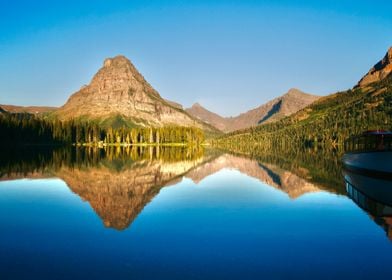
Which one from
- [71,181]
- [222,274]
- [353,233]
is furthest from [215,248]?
[71,181]

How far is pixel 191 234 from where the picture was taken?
24906 millimetres

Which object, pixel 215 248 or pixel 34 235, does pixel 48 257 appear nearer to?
pixel 34 235

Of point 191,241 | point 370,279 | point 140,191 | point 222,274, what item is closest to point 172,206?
point 140,191

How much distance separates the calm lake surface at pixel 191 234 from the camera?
1798cm

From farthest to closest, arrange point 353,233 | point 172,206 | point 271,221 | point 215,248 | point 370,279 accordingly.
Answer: point 172,206 → point 271,221 → point 353,233 → point 215,248 → point 370,279

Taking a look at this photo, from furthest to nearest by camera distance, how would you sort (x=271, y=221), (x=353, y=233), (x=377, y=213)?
(x=377, y=213) → (x=271, y=221) → (x=353, y=233)

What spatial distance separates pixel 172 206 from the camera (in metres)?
35.7

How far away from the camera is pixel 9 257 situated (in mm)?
19562

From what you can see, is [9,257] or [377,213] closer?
[9,257]

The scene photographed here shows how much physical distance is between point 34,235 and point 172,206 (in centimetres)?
1393

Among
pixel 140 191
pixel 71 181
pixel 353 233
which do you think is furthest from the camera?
pixel 71 181

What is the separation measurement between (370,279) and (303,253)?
4.28m

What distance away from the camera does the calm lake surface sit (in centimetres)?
1798

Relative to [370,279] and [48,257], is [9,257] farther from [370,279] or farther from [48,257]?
[370,279]
